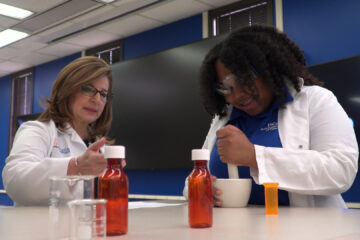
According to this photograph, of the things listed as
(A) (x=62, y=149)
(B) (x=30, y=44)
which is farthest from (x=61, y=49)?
(A) (x=62, y=149)

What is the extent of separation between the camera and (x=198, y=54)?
3963mm

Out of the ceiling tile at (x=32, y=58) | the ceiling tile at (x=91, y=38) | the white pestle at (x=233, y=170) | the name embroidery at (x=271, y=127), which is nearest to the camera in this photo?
the white pestle at (x=233, y=170)

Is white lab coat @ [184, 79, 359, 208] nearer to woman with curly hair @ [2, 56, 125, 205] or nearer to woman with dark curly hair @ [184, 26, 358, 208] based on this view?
woman with dark curly hair @ [184, 26, 358, 208]

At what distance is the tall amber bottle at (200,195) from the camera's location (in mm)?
750

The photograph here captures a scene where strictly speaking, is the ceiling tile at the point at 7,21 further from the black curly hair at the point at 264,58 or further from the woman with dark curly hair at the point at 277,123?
the black curly hair at the point at 264,58

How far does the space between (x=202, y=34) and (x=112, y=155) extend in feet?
12.7

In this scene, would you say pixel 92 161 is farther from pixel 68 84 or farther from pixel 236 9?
pixel 236 9

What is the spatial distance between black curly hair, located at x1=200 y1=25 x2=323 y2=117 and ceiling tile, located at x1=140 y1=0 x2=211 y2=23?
265cm

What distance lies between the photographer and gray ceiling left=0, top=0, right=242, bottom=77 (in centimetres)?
389

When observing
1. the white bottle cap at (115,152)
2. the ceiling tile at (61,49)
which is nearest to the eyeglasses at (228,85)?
the white bottle cap at (115,152)

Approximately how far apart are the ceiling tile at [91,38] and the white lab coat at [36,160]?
3422 mm

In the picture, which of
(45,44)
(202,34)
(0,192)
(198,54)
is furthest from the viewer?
(0,192)

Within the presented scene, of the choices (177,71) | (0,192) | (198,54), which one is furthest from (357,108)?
(0,192)

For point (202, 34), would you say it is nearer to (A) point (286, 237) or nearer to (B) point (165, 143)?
(B) point (165, 143)
